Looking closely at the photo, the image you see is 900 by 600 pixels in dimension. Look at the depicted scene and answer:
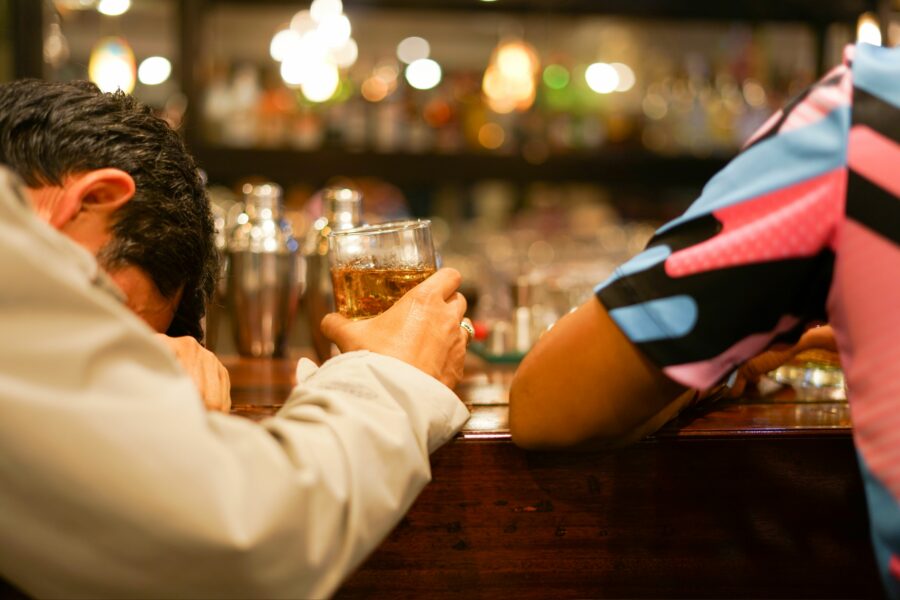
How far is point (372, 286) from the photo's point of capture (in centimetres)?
115

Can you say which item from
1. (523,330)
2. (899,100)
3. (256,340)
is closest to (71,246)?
(899,100)

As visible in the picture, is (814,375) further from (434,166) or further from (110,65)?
(110,65)

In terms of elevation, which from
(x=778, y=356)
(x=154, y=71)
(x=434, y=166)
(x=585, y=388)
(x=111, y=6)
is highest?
(x=111, y=6)

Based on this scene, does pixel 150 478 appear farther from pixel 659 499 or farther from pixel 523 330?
pixel 523 330

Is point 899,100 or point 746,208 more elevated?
point 899,100

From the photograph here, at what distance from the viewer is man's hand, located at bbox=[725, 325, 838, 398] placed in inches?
48.1

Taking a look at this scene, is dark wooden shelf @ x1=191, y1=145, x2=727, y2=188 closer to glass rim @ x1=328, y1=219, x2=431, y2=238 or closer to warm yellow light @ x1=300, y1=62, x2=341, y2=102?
warm yellow light @ x1=300, y1=62, x2=341, y2=102

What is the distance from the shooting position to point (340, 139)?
401cm

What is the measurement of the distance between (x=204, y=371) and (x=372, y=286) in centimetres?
25

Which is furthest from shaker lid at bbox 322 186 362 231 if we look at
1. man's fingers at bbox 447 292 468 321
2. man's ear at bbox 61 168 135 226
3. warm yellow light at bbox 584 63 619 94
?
warm yellow light at bbox 584 63 619 94

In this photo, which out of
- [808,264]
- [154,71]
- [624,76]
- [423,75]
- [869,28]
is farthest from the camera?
[154,71]

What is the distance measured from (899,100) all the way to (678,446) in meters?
0.45

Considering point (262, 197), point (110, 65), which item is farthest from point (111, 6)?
point (262, 197)

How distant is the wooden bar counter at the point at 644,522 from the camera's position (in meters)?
1.00
